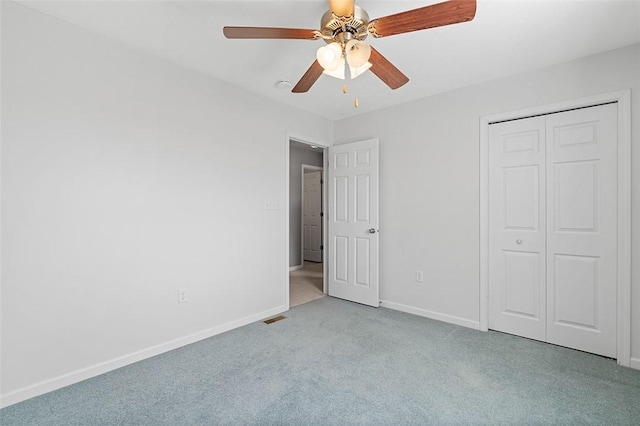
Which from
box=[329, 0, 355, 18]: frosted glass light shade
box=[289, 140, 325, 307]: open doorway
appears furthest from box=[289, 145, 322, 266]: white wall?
box=[329, 0, 355, 18]: frosted glass light shade

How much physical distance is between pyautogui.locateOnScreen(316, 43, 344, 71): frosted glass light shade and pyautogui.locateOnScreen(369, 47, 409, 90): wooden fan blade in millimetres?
213

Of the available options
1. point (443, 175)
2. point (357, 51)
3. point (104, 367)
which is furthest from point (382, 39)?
point (104, 367)

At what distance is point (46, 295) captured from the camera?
76.9 inches

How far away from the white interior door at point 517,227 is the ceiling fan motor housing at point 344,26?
75.6 inches

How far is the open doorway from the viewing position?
592cm

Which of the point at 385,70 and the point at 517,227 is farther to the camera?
the point at 517,227

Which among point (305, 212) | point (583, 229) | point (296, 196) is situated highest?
point (296, 196)

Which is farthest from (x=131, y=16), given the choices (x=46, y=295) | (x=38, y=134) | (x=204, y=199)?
(x=46, y=295)

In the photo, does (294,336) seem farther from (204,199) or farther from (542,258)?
(542,258)

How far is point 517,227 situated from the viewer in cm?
279

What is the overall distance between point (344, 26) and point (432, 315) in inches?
114

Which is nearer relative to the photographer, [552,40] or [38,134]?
[38,134]

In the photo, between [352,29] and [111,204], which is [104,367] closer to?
[111,204]

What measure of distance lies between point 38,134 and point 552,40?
11.8 ft
